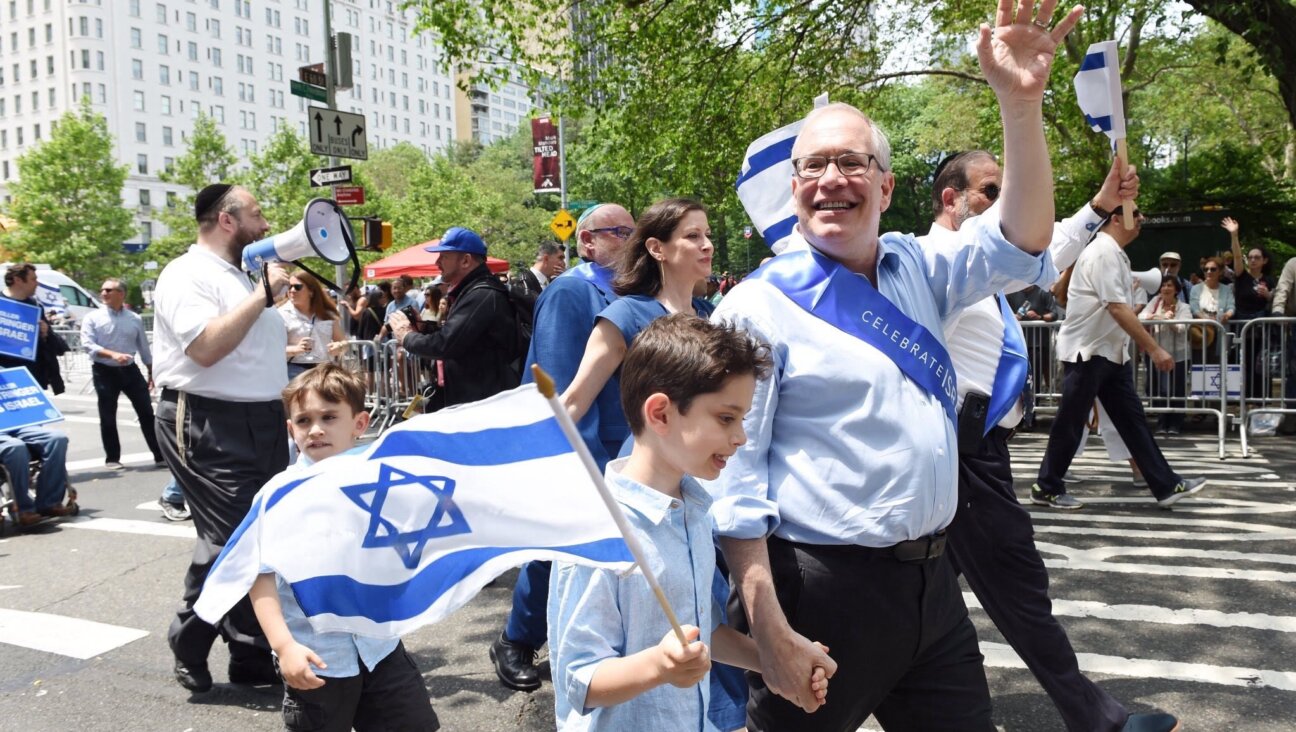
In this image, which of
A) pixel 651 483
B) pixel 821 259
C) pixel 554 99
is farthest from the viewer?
pixel 554 99

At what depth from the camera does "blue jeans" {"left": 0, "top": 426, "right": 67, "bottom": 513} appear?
7688 millimetres

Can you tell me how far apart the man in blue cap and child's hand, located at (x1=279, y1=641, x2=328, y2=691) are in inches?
108

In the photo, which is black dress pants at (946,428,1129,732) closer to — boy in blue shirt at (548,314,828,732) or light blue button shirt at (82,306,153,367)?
boy in blue shirt at (548,314,828,732)

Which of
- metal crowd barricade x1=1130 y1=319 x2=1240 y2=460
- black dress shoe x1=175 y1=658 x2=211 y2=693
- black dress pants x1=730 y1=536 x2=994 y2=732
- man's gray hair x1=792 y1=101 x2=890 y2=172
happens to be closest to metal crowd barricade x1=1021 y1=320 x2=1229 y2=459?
metal crowd barricade x1=1130 y1=319 x2=1240 y2=460

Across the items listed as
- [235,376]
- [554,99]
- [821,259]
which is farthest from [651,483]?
[554,99]

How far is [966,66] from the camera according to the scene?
2630 cm

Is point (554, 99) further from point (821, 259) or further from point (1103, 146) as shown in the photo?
point (1103, 146)

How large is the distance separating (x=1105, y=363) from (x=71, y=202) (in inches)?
2326

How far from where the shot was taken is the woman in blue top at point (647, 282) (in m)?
3.62

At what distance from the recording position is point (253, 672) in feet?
14.8

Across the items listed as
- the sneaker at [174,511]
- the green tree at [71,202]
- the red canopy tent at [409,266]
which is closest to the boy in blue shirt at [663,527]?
the sneaker at [174,511]

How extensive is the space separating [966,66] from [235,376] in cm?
2515

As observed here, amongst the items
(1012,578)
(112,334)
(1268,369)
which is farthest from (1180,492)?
(112,334)

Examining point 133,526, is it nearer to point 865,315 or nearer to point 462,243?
point 462,243
